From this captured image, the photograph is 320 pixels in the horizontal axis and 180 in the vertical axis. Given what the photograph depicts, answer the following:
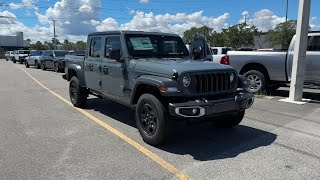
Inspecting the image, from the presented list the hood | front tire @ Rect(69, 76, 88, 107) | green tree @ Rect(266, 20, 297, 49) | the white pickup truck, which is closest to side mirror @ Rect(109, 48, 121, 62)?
the hood

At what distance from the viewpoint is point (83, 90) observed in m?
8.93

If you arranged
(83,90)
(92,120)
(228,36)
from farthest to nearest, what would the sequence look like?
(228,36) → (83,90) → (92,120)

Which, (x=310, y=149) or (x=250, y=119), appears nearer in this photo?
(x=310, y=149)

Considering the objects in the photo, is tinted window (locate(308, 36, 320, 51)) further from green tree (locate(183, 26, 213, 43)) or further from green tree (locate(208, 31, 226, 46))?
green tree (locate(183, 26, 213, 43))

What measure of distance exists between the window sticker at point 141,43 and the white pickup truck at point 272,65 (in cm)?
454

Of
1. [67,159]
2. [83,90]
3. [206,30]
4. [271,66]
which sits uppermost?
[206,30]

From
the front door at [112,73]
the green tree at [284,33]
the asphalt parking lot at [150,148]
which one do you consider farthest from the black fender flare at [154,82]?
the green tree at [284,33]

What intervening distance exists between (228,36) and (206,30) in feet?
40.6

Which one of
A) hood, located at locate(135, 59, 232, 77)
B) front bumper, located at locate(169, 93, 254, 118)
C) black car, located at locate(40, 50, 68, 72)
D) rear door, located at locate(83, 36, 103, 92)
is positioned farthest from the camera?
black car, located at locate(40, 50, 68, 72)

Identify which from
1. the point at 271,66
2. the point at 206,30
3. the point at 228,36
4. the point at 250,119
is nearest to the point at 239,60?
the point at 271,66

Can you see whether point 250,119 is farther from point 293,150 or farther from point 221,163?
point 221,163

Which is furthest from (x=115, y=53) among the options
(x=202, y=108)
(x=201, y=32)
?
(x=201, y=32)

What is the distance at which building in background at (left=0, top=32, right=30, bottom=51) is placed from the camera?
4476 inches

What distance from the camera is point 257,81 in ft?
37.4
